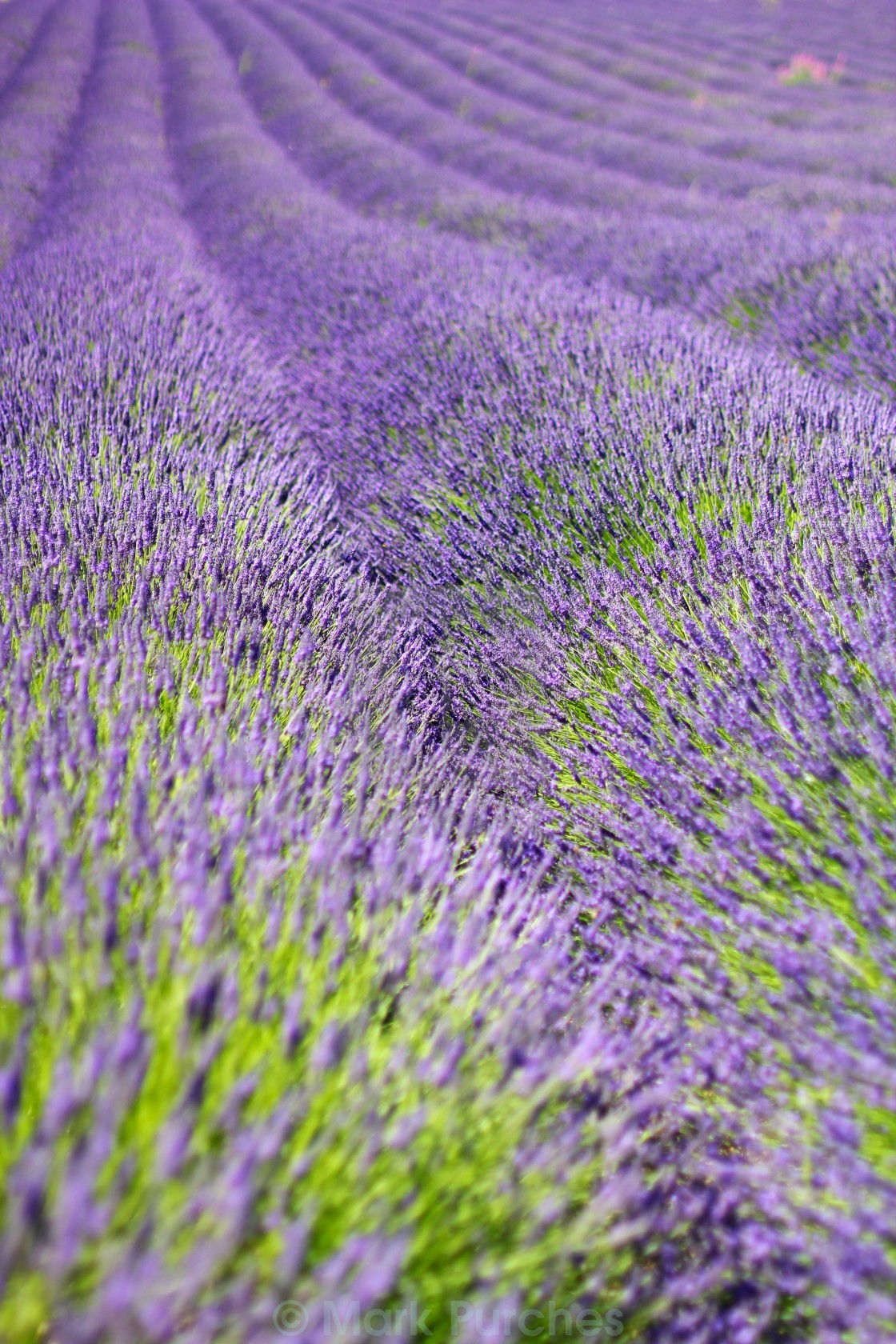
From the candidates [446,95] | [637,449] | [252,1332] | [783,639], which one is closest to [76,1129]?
[252,1332]

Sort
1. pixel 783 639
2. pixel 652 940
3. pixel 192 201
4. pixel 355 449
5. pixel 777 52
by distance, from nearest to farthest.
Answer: pixel 652 940
pixel 783 639
pixel 355 449
pixel 192 201
pixel 777 52

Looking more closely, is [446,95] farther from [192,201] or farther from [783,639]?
[783,639]

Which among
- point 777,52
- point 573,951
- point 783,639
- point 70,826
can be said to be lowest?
point 573,951

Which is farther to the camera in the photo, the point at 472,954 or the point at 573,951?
the point at 573,951

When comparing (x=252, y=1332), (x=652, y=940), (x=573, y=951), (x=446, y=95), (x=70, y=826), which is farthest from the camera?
(x=446, y=95)

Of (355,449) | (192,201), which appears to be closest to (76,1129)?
(355,449)

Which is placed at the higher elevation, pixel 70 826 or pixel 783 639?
pixel 783 639

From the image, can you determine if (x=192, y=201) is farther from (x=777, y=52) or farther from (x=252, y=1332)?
(x=777, y=52)
